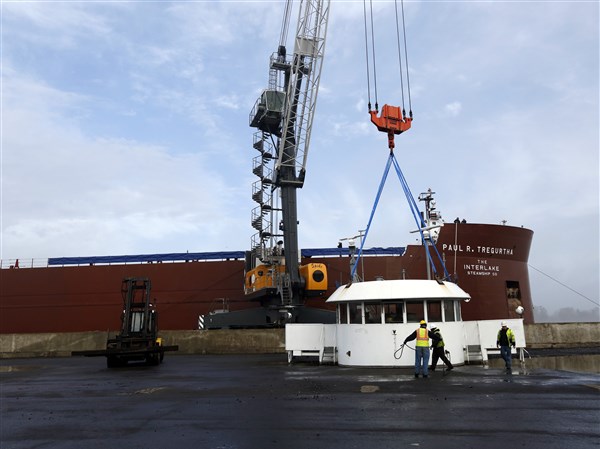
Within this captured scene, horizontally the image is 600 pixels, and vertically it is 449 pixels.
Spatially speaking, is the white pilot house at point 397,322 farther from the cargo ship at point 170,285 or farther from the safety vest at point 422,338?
the cargo ship at point 170,285

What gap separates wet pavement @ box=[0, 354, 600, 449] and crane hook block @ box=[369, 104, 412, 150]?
29.4 feet

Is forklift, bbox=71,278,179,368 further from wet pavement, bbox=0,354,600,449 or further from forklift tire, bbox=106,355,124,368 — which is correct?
wet pavement, bbox=0,354,600,449

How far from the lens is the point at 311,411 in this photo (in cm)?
848

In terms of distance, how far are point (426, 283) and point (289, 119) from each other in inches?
820

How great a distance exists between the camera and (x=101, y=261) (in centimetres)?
3844

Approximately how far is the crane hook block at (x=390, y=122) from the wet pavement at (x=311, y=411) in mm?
8960

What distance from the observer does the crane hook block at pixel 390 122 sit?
17.7 metres

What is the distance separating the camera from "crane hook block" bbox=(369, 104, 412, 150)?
17.7 metres

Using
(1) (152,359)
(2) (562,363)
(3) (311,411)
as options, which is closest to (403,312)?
(2) (562,363)

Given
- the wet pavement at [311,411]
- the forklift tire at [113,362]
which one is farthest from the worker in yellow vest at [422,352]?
the forklift tire at [113,362]

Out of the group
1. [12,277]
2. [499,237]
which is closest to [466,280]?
[499,237]

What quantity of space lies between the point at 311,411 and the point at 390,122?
488 inches

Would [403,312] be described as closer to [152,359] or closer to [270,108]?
[152,359]

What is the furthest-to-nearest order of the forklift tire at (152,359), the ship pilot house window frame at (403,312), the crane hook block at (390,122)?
the forklift tire at (152,359), the crane hook block at (390,122), the ship pilot house window frame at (403,312)
